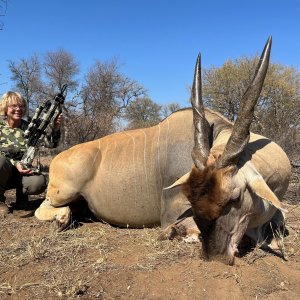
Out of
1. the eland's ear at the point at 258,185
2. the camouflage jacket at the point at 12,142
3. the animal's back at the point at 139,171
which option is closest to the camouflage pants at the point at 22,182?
the camouflage jacket at the point at 12,142

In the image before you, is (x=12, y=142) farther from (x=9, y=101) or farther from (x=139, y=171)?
(x=139, y=171)

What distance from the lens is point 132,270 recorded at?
8.25 ft

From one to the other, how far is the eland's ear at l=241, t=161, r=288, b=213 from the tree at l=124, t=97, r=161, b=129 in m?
23.5

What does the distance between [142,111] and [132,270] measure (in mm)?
27506

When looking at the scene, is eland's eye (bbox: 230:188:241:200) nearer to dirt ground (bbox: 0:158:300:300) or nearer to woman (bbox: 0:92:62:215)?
dirt ground (bbox: 0:158:300:300)

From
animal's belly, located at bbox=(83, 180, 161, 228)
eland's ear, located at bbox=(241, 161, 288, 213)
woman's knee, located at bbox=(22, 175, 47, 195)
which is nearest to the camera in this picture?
eland's ear, located at bbox=(241, 161, 288, 213)

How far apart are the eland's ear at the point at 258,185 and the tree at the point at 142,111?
77.2ft

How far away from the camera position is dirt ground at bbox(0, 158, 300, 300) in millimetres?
2207

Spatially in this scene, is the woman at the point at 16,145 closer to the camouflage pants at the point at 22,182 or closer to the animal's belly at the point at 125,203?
the camouflage pants at the point at 22,182

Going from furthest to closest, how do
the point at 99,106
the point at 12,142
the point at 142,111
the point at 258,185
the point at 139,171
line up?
the point at 142,111
the point at 99,106
the point at 12,142
the point at 139,171
the point at 258,185

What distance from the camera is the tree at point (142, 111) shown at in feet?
90.7

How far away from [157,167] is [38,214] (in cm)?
120

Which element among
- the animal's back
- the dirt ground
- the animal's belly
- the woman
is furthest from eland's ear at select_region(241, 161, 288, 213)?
the woman

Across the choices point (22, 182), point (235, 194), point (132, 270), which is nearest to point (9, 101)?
point (22, 182)
